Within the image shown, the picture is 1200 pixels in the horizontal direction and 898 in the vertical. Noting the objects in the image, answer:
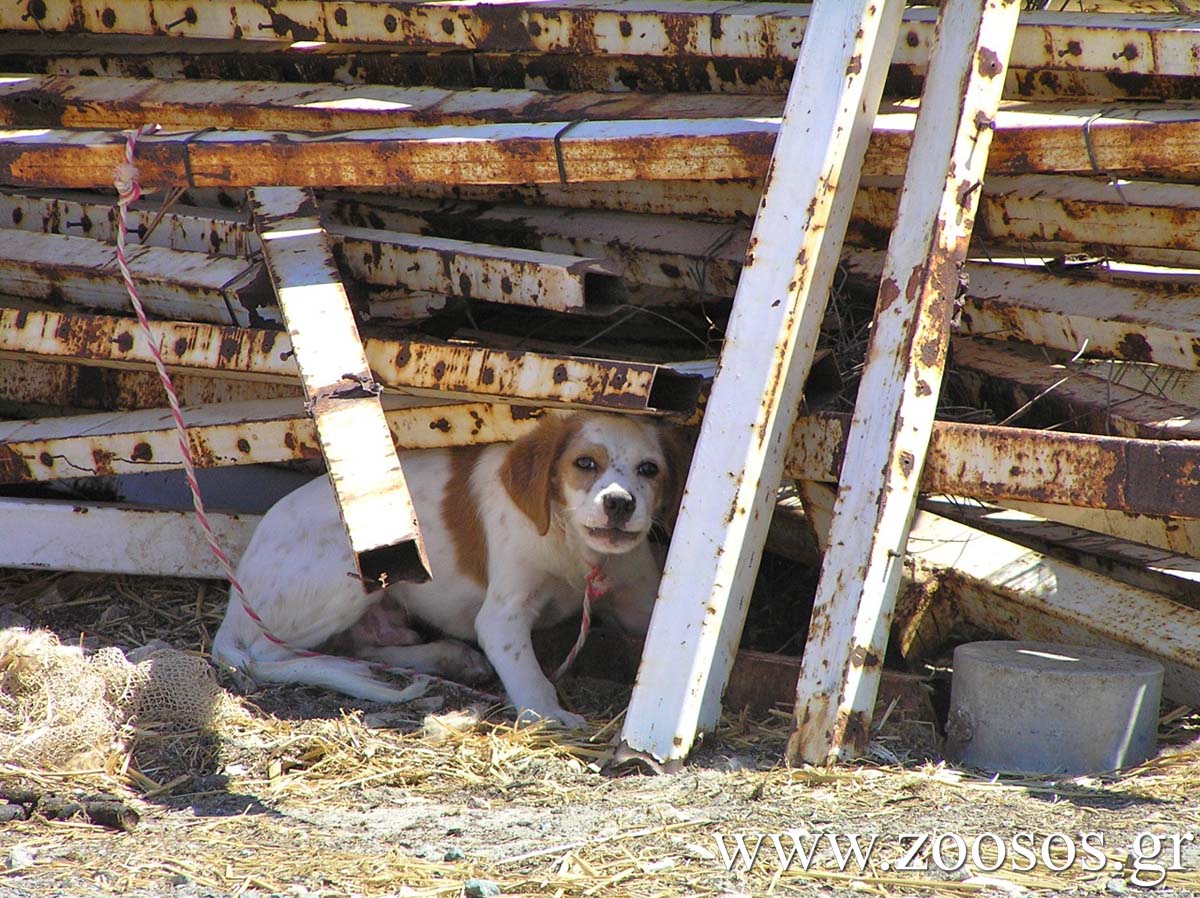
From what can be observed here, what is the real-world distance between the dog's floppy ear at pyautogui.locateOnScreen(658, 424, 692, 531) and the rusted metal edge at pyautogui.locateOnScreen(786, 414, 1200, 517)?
48.3 inches

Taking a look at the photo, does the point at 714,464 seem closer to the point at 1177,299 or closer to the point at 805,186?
the point at 805,186

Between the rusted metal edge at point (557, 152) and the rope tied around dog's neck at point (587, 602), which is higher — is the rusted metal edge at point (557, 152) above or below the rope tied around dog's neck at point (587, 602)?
above

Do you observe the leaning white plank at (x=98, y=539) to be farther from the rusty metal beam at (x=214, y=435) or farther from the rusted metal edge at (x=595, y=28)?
the rusted metal edge at (x=595, y=28)

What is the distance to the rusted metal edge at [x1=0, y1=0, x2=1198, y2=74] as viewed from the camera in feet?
11.8

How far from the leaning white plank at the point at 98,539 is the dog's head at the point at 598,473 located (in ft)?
3.66

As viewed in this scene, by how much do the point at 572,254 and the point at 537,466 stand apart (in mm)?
665

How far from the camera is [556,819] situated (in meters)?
2.91

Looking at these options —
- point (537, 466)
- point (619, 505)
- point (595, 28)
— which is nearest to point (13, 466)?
point (537, 466)

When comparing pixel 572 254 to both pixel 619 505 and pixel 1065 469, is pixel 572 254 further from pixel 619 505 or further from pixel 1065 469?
pixel 1065 469

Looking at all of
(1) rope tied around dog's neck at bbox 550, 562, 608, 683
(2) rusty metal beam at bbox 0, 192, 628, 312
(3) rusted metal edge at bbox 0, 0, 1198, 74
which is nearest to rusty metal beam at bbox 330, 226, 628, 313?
(2) rusty metal beam at bbox 0, 192, 628, 312

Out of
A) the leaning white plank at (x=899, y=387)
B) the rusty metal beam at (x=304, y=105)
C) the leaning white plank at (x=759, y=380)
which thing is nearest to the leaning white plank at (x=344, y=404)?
the rusty metal beam at (x=304, y=105)

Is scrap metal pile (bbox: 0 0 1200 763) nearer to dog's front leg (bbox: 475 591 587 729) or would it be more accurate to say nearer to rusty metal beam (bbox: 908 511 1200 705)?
rusty metal beam (bbox: 908 511 1200 705)

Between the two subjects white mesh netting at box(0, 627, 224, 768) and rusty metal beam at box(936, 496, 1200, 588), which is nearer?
white mesh netting at box(0, 627, 224, 768)

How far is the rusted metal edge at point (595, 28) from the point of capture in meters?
3.60
